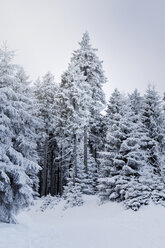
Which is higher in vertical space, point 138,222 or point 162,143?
point 162,143

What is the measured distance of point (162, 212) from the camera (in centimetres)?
1255

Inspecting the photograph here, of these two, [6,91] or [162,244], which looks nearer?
[162,244]

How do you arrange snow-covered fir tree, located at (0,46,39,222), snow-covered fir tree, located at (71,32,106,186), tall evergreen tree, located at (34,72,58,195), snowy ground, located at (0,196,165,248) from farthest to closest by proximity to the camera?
tall evergreen tree, located at (34,72,58,195)
snow-covered fir tree, located at (71,32,106,186)
snow-covered fir tree, located at (0,46,39,222)
snowy ground, located at (0,196,165,248)

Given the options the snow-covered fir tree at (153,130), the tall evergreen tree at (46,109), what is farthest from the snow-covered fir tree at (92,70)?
the tall evergreen tree at (46,109)

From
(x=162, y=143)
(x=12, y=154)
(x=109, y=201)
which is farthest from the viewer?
(x=162, y=143)

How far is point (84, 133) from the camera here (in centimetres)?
2395

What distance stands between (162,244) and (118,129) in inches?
454

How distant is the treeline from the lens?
11008 millimetres

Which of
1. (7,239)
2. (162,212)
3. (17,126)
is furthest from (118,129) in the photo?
(7,239)

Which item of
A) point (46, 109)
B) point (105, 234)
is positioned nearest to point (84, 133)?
point (46, 109)

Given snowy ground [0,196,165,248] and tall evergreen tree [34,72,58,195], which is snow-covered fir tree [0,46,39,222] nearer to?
snowy ground [0,196,165,248]

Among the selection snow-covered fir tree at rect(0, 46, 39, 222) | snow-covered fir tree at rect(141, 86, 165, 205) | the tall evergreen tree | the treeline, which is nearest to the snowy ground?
snow-covered fir tree at rect(0, 46, 39, 222)

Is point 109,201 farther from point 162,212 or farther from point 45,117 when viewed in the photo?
point 45,117

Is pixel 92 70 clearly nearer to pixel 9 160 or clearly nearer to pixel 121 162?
pixel 121 162
